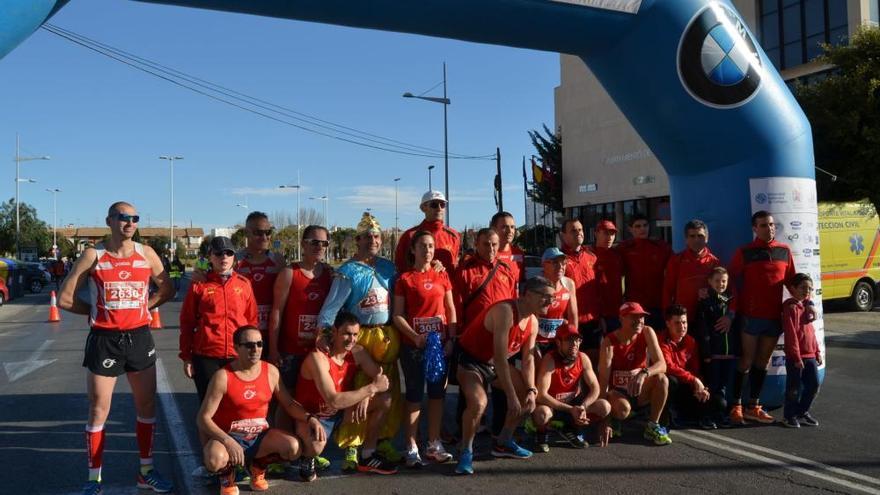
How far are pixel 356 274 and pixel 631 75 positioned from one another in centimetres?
334

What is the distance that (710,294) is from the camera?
225 inches

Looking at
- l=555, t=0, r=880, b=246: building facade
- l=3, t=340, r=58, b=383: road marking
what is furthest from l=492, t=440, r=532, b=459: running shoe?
l=555, t=0, r=880, b=246: building facade

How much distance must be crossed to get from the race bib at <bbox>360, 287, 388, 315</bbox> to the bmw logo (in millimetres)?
3416

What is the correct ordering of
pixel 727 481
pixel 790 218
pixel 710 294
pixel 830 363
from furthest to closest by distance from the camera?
pixel 830 363
pixel 790 218
pixel 710 294
pixel 727 481

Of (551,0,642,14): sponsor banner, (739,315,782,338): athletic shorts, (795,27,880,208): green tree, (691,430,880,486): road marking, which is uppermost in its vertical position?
(795,27,880,208): green tree

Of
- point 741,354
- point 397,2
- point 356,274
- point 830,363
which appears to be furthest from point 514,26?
point 830,363

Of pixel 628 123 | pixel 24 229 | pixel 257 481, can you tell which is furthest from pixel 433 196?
pixel 24 229

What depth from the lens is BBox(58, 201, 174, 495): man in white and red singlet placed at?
165 inches

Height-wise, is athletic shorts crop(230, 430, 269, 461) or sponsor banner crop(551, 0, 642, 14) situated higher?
sponsor banner crop(551, 0, 642, 14)

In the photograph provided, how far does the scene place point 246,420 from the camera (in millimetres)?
4285

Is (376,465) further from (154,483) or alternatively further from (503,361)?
(154,483)

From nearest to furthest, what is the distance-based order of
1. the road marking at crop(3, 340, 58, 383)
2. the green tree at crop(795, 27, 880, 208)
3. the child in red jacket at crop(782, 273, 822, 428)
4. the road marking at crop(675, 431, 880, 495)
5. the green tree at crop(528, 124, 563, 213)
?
the road marking at crop(675, 431, 880, 495) → the child in red jacket at crop(782, 273, 822, 428) → the road marking at crop(3, 340, 58, 383) → the green tree at crop(795, 27, 880, 208) → the green tree at crop(528, 124, 563, 213)

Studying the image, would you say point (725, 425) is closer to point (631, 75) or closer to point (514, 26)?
point (631, 75)

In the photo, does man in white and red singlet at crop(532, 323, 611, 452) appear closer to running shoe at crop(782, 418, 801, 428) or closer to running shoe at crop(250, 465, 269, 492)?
running shoe at crop(782, 418, 801, 428)
